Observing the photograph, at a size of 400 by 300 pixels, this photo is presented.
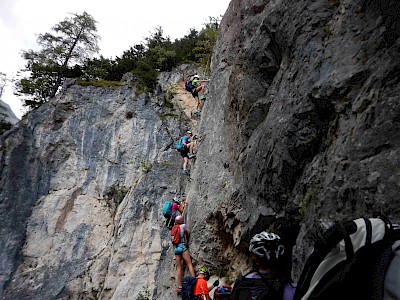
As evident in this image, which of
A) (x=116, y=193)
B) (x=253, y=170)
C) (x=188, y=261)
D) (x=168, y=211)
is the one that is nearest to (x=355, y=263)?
(x=253, y=170)

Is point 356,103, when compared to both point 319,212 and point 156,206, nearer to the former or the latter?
point 319,212

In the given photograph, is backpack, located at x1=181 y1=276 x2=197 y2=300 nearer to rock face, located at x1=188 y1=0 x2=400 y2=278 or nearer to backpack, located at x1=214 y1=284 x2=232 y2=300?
rock face, located at x1=188 y1=0 x2=400 y2=278

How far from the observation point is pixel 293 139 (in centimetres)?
596

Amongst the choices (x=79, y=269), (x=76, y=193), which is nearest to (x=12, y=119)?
(x=76, y=193)

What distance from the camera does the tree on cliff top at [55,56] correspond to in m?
31.1

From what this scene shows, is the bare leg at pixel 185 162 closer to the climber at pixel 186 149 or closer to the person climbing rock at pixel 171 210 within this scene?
the climber at pixel 186 149

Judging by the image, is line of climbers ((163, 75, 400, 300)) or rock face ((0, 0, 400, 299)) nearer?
line of climbers ((163, 75, 400, 300))

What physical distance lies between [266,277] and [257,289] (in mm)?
358

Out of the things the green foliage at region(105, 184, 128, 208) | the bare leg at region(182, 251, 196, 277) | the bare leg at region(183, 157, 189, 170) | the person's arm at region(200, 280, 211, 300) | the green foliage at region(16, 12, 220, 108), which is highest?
the green foliage at region(16, 12, 220, 108)

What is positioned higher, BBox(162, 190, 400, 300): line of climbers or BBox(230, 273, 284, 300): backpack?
BBox(162, 190, 400, 300): line of climbers

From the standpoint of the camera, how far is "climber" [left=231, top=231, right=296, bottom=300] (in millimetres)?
3264

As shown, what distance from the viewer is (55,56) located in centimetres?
3309

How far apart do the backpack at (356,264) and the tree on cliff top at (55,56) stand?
3266cm

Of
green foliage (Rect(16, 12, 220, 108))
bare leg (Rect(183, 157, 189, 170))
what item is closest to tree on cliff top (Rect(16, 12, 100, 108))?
green foliage (Rect(16, 12, 220, 108))
